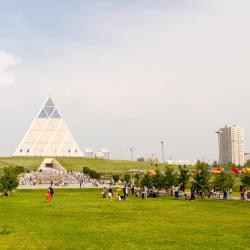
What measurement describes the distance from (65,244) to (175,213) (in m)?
11.1

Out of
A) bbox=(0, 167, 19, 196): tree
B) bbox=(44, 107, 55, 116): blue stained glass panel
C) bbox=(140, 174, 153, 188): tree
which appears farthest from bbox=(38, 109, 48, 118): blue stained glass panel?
bbox=(0, 167, 19, 196): tree

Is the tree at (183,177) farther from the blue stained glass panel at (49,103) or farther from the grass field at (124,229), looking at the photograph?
the blue stained glass panel at (49,103)

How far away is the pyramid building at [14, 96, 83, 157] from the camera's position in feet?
489

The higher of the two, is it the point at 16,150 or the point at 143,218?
the point at 16,150

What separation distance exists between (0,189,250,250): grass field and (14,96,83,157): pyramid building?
407ft

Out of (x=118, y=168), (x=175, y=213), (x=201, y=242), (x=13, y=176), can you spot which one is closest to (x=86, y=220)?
(x=175, y=213)

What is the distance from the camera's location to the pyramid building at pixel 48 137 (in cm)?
14900

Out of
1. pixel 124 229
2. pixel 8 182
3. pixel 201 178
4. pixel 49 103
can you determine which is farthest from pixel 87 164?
pixel 124 229

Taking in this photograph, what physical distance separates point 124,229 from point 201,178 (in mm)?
20157

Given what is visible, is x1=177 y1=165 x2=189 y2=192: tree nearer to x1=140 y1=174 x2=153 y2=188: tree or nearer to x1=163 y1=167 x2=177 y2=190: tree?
x1=163 y1=167 x2=177 y2=190: tree

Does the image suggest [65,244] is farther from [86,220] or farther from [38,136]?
[38,136]

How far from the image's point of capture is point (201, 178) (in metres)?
37.4

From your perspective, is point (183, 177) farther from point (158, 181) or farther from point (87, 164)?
point (87, 164)

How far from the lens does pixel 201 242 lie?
49.6ft
